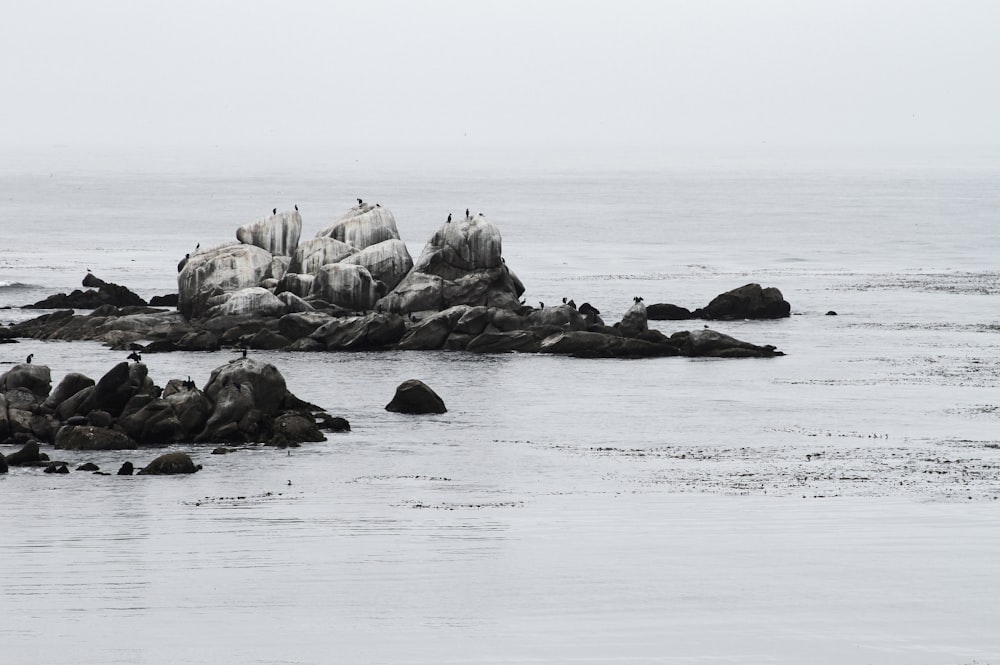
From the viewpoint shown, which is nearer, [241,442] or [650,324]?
[241,442]

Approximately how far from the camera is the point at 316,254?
67125mm

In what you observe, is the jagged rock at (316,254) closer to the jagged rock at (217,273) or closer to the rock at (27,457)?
the jagged rock at (217,273)

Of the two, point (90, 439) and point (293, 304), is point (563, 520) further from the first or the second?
point (293, 304)

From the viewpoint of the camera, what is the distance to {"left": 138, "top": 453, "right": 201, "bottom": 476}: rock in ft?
119

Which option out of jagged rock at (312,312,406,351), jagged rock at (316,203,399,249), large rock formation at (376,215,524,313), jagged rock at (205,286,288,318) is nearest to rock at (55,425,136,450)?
jagged rock at (312,312,406,351)

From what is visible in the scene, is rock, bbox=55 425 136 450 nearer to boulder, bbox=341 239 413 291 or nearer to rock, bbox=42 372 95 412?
rock, bbox=42 372 95 412

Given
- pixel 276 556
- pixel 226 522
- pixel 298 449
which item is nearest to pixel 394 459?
pixel 298 449

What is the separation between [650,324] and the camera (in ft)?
221

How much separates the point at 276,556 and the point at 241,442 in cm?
1363

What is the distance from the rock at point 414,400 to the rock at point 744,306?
25.9 metres

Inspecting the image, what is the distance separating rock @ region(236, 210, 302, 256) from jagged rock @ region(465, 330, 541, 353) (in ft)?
45.0

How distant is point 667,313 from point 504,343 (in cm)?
1151

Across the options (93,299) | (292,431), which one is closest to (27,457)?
(292,431)

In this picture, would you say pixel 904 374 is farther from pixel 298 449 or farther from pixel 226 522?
pixel 226 522
